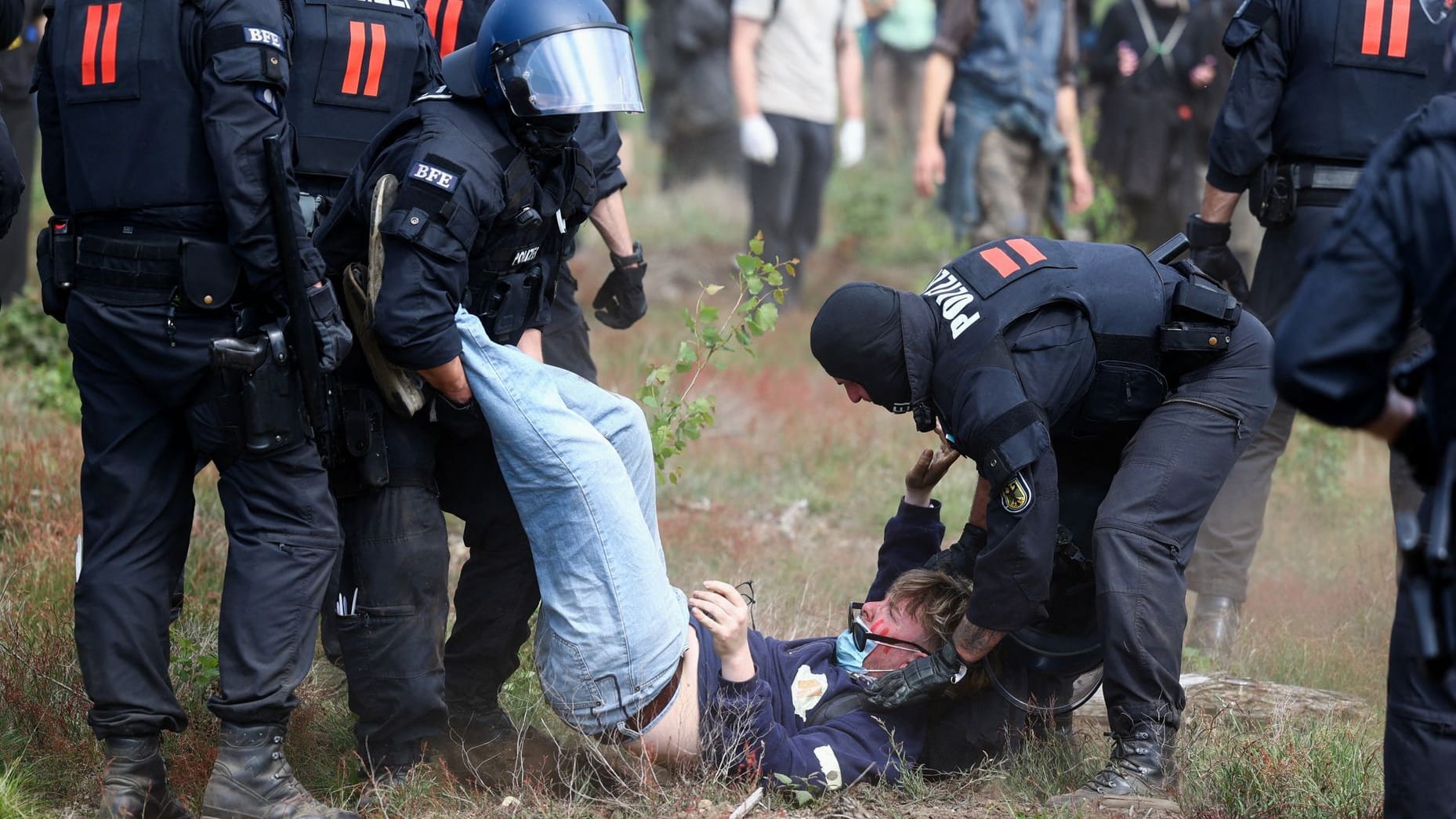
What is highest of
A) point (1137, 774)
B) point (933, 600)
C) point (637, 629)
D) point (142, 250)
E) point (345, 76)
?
point (345, 76)

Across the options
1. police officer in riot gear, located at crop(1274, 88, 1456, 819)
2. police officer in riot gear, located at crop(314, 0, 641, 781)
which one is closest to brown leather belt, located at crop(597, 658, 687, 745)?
police officer in riot gear, located at crop(314, 0, 641, 781)

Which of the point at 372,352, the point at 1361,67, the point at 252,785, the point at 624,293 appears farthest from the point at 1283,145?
the point at 252,785

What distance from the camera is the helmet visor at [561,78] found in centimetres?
357

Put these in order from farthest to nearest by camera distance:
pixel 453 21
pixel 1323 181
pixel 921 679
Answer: pixel 1323 181 < pixel 453 21 < pixel 921 679

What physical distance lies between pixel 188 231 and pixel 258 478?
61cm

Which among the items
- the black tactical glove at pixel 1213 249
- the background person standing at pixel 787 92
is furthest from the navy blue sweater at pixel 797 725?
the background person standing at pixel 787 92

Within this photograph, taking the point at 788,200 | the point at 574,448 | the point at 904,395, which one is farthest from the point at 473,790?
the point at 788,200

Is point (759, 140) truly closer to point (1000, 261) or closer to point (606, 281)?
point (606, 281)

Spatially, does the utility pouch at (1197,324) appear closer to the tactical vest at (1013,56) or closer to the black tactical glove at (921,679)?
the black tactical glove at (921,679)

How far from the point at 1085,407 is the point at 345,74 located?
91.6 inches

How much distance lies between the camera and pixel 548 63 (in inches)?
141

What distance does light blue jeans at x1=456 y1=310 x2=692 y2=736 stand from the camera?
12.0ft

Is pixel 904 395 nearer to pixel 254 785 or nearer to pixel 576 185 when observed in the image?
pixel 576 185

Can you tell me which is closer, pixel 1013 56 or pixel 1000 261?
pixel 1000 261
